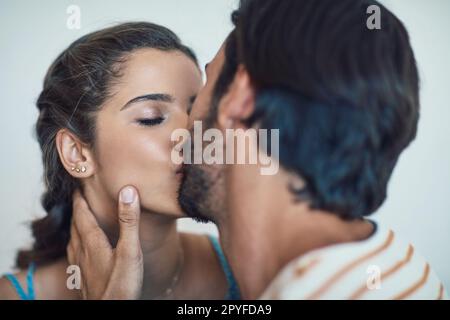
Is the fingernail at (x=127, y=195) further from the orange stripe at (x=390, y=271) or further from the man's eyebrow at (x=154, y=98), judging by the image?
the orange stripe at (x=390, y=271)

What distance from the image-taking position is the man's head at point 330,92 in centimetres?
80

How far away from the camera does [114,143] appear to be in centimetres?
109

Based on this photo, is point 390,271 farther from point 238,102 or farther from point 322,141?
point 238,102

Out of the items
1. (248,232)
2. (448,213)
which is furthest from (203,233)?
(448,213)

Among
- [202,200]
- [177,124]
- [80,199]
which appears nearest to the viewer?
[202,200]

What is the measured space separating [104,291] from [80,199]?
23 cm

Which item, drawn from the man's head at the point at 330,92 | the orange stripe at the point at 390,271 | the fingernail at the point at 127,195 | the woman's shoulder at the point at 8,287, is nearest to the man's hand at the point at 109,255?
the fingernail at the point at 127,195

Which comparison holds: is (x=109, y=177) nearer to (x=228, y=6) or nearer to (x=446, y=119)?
(x=228, y=6)

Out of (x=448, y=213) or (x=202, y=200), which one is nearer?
(x=202, y=200)

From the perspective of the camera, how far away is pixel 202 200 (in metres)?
0.95

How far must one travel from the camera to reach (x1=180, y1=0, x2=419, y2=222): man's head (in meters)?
Result: 0.80

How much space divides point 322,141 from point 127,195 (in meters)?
0.46

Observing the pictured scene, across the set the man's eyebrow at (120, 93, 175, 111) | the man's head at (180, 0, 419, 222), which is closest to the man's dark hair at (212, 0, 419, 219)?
the man's head at (180, 0, 419, 222)

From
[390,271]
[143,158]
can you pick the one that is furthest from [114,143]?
[390,271]
